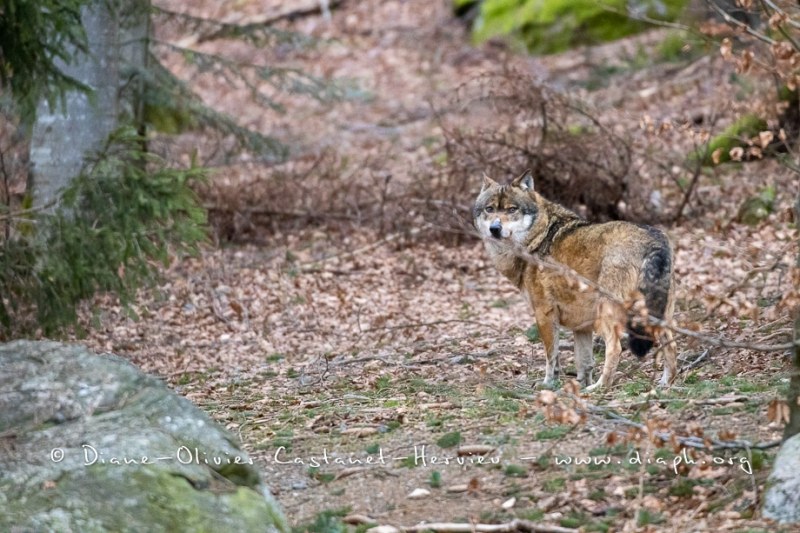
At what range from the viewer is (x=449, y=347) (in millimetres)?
10234

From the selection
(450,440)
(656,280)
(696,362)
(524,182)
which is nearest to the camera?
(450,440)

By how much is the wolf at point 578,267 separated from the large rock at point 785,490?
198cm

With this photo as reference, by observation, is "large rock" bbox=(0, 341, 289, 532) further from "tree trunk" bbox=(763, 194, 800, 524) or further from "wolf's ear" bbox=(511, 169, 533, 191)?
"wolf's ear" bbox=(511, 169, 533, 191)

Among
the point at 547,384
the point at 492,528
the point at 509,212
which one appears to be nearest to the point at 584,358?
the point at 547,384

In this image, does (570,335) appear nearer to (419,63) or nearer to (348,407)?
(348,407)

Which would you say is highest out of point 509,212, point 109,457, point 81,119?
point 81,119

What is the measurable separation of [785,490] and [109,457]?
335 cm

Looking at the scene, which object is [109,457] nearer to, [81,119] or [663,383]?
[663,383]

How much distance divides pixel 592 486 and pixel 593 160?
881cm

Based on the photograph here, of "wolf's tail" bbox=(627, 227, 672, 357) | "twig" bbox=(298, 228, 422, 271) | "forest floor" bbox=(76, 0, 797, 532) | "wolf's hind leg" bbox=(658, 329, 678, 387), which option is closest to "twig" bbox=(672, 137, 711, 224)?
"forest floor" bbox=(76, 0, 797, 532)

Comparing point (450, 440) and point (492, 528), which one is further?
point (450, 440)

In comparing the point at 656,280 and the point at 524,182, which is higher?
the point at 524,182

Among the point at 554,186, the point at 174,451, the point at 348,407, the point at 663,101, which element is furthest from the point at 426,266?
the point at 174,451

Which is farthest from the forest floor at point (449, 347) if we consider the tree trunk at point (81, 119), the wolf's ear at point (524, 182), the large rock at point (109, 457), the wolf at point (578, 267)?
the tree trunk at point (81, 119)
